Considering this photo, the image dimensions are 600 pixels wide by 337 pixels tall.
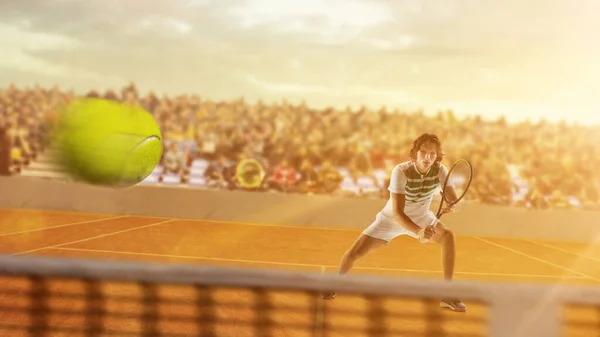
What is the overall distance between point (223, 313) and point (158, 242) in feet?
15.3

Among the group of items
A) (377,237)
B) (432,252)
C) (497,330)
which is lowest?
(432,252)

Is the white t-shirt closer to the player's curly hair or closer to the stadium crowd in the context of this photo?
the player's curly hair

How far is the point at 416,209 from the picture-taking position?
5.60 metres

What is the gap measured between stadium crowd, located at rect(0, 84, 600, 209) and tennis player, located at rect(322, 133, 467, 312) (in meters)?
8.76

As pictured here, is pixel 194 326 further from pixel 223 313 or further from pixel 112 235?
pixel 112 235

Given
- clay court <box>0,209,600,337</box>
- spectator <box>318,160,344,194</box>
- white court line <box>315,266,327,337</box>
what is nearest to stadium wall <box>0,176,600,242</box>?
clay court <box>0,209,600,337</box>

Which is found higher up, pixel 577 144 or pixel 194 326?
pixel 577 144

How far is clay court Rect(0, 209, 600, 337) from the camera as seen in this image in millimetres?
5324

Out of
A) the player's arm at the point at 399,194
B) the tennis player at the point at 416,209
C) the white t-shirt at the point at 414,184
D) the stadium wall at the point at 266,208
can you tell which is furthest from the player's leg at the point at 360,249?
the stadium wall at the point at 266,208

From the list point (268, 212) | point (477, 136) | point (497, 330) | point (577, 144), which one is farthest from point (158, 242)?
point (577, 144)

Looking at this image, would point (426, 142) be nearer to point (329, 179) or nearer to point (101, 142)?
point (101, 142)

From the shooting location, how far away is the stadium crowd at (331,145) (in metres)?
14.9

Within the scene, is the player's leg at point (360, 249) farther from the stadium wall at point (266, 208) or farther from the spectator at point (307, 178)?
the spectator at point (307, 178)

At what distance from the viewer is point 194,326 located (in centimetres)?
540
